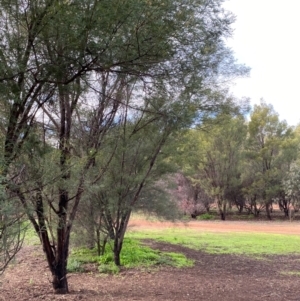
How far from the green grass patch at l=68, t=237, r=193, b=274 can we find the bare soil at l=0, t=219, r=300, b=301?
1.17 ft

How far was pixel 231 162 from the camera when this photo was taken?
108 ft

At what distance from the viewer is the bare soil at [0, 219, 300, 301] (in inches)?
301

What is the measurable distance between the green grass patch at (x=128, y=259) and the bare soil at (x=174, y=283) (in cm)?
36

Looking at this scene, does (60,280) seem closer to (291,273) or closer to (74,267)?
(74,267)

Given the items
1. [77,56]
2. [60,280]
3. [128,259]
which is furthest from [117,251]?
[77,56]

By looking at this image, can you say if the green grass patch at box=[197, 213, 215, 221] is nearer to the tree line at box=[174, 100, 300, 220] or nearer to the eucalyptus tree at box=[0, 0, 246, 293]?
the tree line at box=[174, 100, 300, 220]

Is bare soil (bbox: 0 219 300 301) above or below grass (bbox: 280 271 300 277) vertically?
above

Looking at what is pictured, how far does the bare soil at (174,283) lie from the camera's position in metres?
7.64

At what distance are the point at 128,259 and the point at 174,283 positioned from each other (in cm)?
273

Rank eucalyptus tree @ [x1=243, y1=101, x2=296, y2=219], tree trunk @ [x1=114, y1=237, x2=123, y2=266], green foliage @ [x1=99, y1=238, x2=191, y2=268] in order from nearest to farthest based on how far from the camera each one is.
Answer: tree trunk @ [x1=114, y1=237, x2=123, y2=266] → green foliage @ [x1=99, y1=238, x2=191, y2=268] → eucalyptus tree @ [x1=243, y1=101, x2=296, y2=219]

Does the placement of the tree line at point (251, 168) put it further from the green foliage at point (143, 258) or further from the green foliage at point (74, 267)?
the green foliage at point (74, 267)

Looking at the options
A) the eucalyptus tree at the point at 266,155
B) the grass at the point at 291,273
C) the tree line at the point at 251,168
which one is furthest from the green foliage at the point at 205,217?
the grass at the point at 291,273

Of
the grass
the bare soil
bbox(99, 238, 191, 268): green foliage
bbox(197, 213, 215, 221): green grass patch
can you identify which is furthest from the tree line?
the grass

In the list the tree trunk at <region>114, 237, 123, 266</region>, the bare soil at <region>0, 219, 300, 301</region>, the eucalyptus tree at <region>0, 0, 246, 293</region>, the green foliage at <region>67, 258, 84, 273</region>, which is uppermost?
the eucalyptus tree at <region>0, 0, 246, 293</region>
